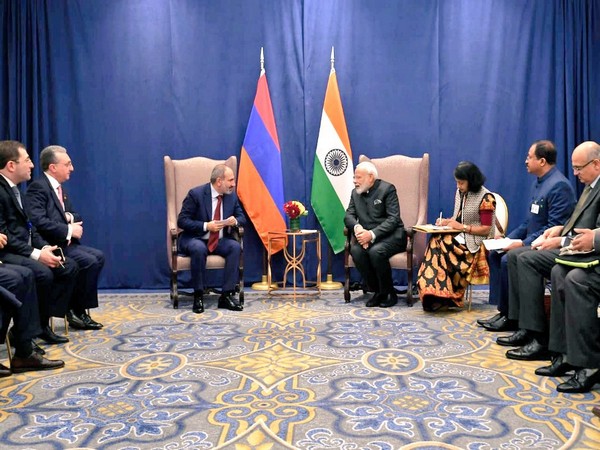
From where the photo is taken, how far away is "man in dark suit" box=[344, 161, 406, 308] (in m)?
5.23

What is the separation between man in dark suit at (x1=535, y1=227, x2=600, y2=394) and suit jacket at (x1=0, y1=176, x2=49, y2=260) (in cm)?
318

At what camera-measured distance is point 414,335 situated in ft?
13.8

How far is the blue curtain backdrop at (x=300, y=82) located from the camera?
6.07 metres

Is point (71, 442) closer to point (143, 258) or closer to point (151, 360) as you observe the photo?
point (151, 360)

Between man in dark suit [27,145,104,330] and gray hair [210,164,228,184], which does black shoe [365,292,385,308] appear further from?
man in dark suit [27,145,104,330]

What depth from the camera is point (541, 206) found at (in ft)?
13.6

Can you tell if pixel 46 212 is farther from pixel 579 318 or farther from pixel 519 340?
pixel 579 318

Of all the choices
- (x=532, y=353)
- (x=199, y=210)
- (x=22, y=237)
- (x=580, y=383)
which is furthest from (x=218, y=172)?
(x=580, y=383)

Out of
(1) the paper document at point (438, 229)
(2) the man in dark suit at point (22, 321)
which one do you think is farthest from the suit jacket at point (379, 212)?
(2) the man in dark suit at point (22, 321)

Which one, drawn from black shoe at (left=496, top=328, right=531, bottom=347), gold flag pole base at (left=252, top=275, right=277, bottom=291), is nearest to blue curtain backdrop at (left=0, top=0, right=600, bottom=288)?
gold flag pole base at (left=252, top=275, right=277, bottom=291)

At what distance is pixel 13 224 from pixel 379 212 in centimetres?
298

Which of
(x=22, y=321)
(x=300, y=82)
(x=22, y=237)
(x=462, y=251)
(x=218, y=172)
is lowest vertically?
(x=22, y=321)

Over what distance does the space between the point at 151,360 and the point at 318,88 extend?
3.48 metres

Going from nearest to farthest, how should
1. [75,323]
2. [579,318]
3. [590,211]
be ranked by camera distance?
[579,318]
[590,211]
[75,323]
